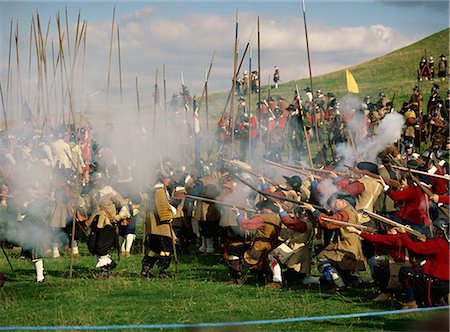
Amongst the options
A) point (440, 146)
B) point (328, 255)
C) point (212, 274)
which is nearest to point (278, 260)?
point (328, 255)

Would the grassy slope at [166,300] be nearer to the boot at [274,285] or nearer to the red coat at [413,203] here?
the boot at [274,285]

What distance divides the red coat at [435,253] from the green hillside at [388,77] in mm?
26923

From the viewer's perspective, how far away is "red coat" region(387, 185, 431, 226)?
404 inches

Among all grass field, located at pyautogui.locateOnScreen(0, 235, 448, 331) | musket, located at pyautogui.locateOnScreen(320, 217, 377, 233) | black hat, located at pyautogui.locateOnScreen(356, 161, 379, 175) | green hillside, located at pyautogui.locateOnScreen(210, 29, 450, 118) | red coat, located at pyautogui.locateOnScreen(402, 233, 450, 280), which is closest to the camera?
red coat, located at pyautogui.locateOnScreen(402, 233, 450, 280)

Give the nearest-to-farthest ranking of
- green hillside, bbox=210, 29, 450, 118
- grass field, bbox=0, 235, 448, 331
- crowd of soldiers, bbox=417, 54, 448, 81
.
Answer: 1. grass field, bbox=0, 235, 448, 331
2. green hillside, bbox=210, 29, 450, 118
3. crowd of soldiers, bbox=417, 54, 448, 81

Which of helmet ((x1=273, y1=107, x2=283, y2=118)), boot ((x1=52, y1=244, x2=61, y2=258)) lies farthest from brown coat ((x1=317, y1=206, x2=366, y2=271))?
helmet ((x1=273, y1=107, x2=283, y2=118))

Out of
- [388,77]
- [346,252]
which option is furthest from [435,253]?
[388,77]

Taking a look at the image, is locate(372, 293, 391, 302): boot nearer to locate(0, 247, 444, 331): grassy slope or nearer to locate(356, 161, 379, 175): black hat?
locate(0, 247, 444, 331): grassy slope

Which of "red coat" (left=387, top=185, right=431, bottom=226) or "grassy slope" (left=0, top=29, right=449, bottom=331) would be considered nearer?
"grassy slope" (left=0, top=29, right=449, bottom=331)

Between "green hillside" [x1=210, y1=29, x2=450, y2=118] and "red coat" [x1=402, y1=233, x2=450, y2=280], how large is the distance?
2692cm

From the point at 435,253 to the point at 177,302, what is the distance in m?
3.30

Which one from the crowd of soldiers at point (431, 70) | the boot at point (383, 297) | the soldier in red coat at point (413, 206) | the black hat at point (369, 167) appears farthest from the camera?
the crowd of soldiers at point (431, 70)

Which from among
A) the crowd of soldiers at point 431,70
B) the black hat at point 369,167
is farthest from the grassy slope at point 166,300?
the crowd of soldiers at point 431,70

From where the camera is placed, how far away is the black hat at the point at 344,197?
10802mm
